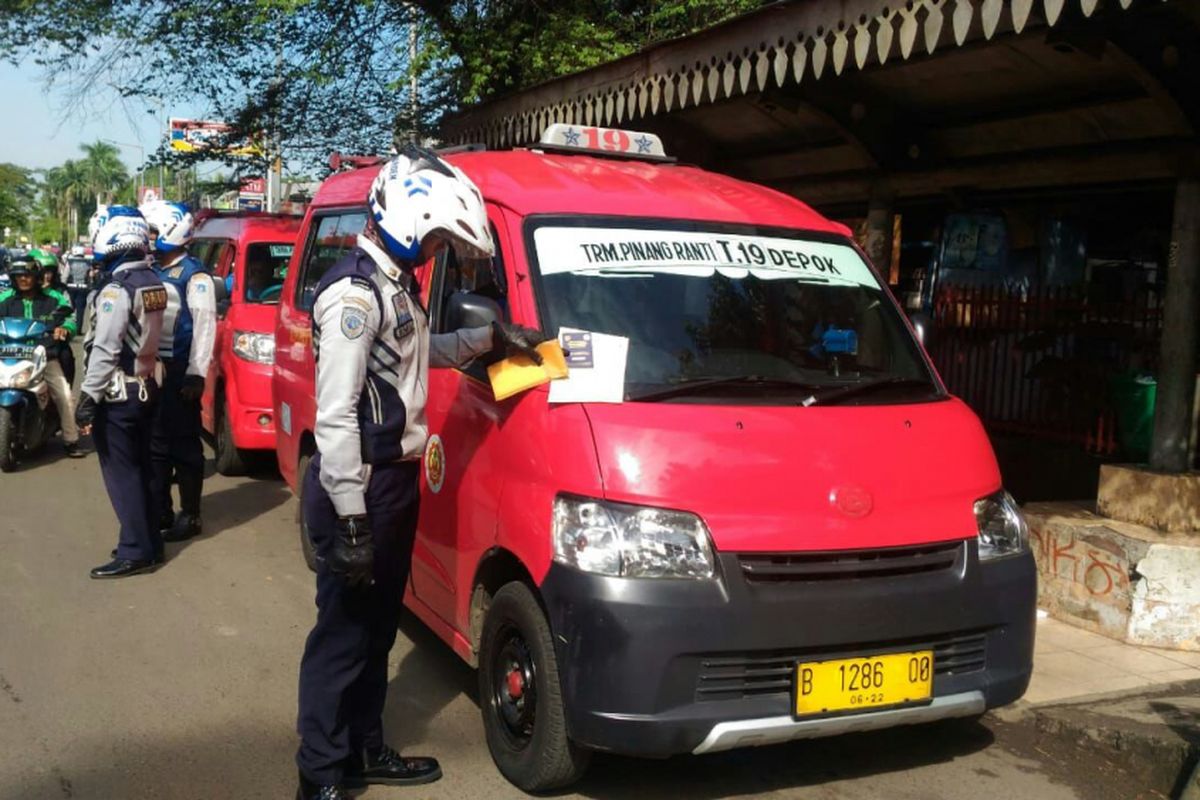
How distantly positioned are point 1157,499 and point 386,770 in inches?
159

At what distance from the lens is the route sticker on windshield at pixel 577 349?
3711 millimetres

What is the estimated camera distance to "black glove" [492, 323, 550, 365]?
3.69m

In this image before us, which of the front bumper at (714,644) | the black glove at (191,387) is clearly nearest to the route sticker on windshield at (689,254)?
the front bumper at (714,644)

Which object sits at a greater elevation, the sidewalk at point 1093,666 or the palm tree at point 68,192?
the palm tree at point 68,192

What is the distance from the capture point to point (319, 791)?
3.54m

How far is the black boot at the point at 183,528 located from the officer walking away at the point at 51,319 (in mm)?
3038

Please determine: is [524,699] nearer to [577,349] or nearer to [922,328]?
[577,349]

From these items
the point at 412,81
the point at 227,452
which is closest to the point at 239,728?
the point at 227,452

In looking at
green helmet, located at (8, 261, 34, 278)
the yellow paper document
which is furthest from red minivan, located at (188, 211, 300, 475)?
the yellow paper document

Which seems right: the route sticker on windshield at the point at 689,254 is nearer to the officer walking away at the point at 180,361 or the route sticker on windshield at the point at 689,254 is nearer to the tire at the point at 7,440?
the officer walking away at the point at 180,361

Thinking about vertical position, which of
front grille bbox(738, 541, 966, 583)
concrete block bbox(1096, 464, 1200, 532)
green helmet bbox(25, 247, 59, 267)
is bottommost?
concrete block bbox(1096, 464, 1200, 532)

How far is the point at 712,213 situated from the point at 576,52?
821 cm

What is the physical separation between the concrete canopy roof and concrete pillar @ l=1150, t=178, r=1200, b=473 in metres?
0.35

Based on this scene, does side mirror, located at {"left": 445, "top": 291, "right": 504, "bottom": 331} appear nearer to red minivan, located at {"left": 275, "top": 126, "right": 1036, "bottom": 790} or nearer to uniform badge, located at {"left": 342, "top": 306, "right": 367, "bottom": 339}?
red minivan, located at {"left": 275, "top": 126, "right": 1036, "bottom": 790}
